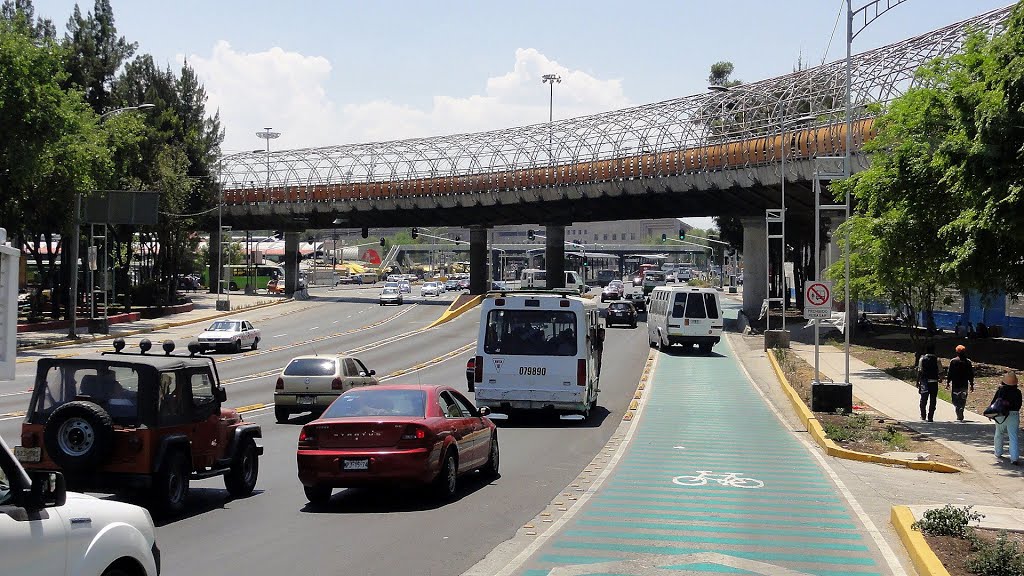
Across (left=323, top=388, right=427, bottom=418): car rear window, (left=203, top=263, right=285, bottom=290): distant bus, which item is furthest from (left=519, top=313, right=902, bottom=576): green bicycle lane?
(left=203, top=263, right=285, bottom=290): distant bus

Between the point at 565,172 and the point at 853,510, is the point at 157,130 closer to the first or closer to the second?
the point at 565,172

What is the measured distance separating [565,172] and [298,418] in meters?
50.9

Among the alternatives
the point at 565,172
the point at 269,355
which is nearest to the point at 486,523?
the point at 269,355

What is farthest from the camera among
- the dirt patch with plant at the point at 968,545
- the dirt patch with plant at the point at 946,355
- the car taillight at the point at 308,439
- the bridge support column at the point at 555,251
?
the bridge support column at the point at 555,251

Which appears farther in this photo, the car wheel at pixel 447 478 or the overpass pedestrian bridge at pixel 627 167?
the overpass pedestrian bridge at pixel 627 167

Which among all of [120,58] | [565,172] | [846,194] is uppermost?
[120,58]

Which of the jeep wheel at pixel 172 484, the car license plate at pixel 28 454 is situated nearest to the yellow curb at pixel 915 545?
the jeep wheel at pixel 172 484

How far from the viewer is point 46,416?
39.9 ft

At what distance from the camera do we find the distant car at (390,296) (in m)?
89.4

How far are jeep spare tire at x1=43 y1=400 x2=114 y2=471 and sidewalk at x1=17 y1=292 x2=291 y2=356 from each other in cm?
3808

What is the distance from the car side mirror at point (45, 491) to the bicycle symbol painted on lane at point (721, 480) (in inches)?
440

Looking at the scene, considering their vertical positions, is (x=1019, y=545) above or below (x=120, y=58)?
below

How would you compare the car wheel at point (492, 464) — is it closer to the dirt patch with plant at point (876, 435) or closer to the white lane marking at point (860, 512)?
the white lane marking at point (860, 512)

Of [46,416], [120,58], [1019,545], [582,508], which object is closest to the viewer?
[1019,545]
